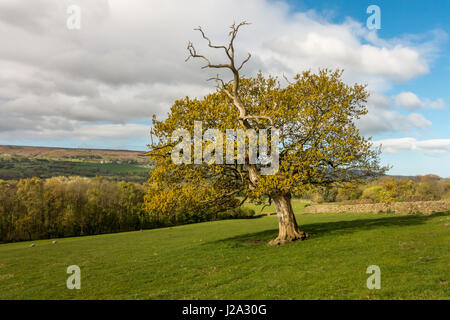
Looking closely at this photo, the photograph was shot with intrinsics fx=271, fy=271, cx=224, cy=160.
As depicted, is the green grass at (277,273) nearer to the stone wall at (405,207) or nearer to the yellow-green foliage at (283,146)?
the yellow-green foliage at (283,146)

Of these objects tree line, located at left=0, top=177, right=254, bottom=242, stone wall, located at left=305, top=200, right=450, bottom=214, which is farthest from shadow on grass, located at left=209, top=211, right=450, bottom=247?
tree line, located at left=0, top=177, right=254, bottom=242

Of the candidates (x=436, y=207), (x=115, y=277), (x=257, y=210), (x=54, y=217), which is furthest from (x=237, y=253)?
(x=257, y=210)

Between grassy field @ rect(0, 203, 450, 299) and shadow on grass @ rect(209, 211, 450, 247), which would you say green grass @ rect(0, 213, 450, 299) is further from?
shadow on grass @ rect(209, 211, 450, 247)

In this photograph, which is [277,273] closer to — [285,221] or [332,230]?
[285,221]

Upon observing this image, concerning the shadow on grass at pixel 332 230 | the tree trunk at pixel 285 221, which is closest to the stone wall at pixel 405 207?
the shadow on grass at pixel 332 230

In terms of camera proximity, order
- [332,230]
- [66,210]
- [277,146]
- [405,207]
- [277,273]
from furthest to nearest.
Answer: [66,210] → [405,207] → [332,230] → [277,146] → [277,273]

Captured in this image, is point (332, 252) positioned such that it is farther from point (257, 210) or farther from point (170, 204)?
point (257, 210)

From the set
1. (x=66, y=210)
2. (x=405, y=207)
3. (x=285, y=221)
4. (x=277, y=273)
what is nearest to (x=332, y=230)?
(x=285, y=221)

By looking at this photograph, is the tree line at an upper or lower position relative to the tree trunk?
lower

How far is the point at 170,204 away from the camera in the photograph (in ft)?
61.7

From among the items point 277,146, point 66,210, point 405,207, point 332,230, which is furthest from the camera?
point 66,210

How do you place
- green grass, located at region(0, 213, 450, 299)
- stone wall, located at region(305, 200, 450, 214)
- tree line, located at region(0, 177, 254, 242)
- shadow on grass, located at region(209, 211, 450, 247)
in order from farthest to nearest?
1. tree line, located at region(0, 177, 254, 242)
2. stone wall, located at region(305, 200, 450, 214)
3. shadow on grass, located at region(209, 211, 450, 247)
4. green grass, located at region(0, 213, 450, 299)

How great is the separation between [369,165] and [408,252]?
304 inches

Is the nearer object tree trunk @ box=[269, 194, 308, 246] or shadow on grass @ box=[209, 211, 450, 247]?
tree trunk @ box=[269, 194, 308, 246]
